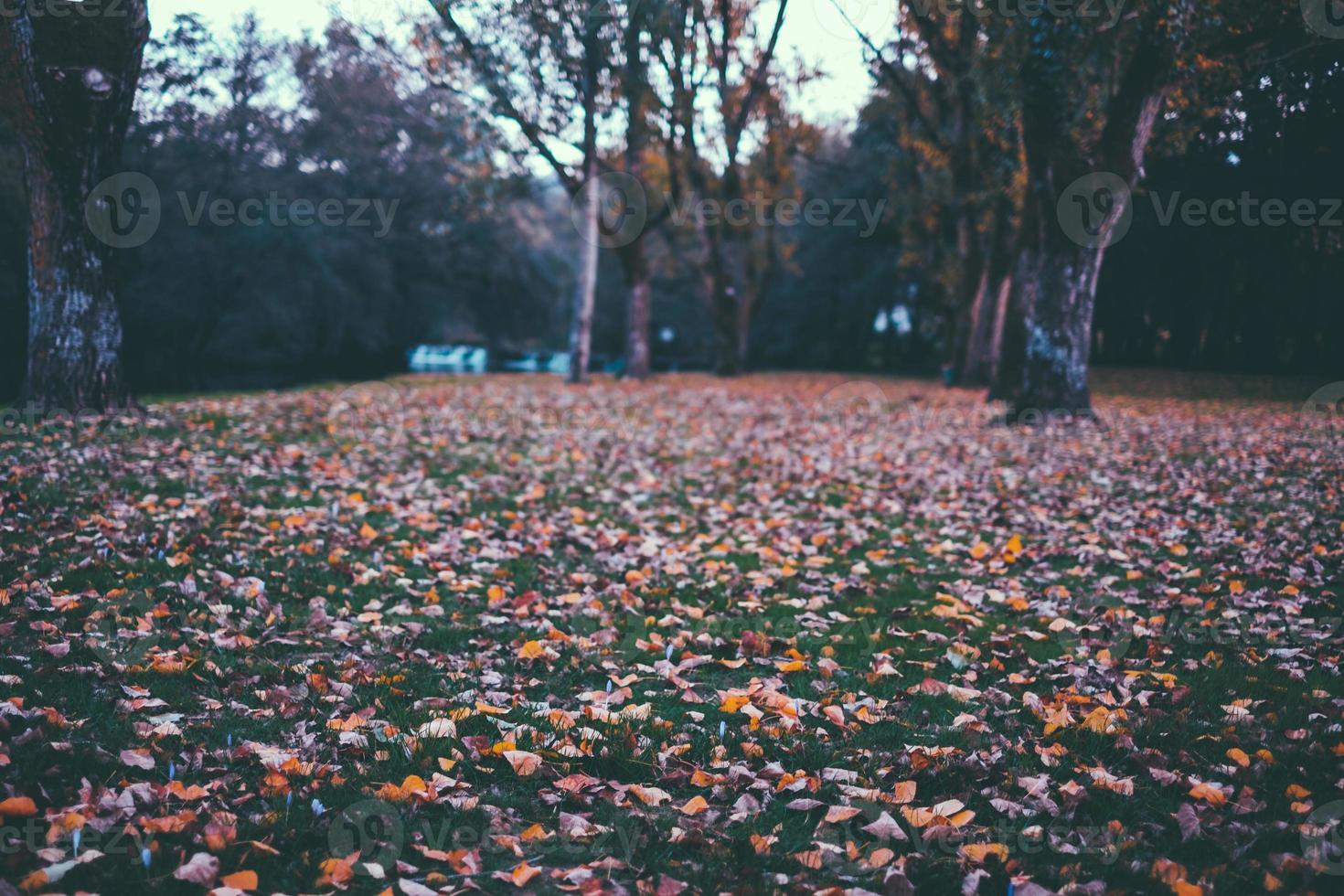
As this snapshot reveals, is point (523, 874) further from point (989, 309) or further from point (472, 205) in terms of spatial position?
point (472, 205)

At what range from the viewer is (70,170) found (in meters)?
9.67

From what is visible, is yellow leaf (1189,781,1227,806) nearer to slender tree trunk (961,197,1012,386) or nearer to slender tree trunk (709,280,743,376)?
slender tree trunk (961,197,1012,386)

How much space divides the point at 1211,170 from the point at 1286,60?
490 inches

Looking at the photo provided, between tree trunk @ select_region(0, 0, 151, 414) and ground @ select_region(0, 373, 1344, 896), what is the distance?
5.89 ft

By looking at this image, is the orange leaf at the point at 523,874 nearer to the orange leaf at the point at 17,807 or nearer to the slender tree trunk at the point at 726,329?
the orange leaf at the point at 17,807

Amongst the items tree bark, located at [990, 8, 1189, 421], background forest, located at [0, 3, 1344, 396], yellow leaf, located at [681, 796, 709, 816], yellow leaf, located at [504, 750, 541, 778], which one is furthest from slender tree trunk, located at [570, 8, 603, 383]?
yellow leaf, located at [681, 796, 709, 816]

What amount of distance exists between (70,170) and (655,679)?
385 inches

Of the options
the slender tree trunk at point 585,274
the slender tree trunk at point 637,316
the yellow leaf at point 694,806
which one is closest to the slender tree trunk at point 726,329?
the slender tree trunk at point 637,316

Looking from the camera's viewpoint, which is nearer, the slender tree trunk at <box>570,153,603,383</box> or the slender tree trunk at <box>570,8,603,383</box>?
the slender tree trunk at <box>570,8,603,383</box>

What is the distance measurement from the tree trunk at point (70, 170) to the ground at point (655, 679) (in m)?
1.80

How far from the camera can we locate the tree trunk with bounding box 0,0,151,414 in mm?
9055

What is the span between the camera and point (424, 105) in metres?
26.0

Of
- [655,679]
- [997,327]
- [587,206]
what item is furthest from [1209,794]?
[997,327]

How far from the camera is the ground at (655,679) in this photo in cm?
282
